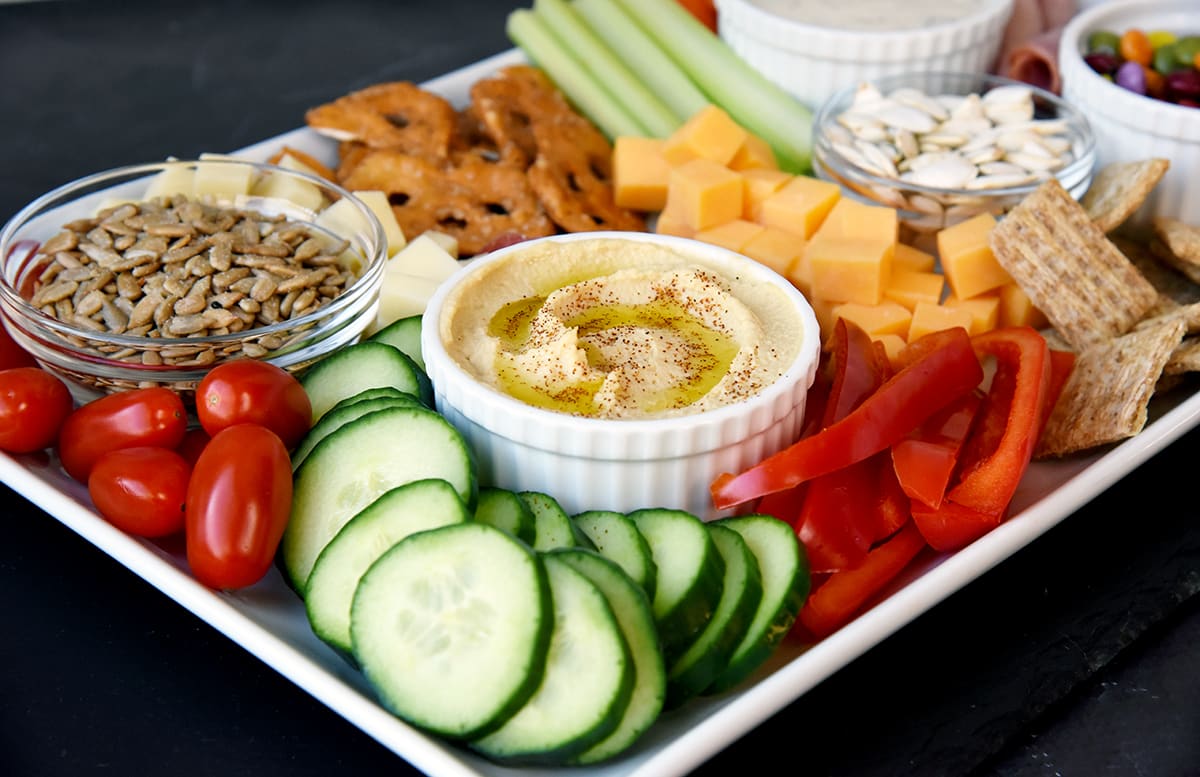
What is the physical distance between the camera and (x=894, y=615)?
2277 millimetres

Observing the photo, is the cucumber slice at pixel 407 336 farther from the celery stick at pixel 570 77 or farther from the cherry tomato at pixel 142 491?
the celery stick at pixel 570 77

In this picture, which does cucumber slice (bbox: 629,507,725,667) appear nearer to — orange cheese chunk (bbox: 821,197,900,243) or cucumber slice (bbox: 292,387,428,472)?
cucumber slice (bbox: 292,387,428,472)

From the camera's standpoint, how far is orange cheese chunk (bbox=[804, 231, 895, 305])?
3.09 meters

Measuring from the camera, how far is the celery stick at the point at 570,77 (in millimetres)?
4102

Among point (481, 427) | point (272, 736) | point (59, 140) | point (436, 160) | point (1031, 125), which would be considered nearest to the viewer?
point (272, 736)

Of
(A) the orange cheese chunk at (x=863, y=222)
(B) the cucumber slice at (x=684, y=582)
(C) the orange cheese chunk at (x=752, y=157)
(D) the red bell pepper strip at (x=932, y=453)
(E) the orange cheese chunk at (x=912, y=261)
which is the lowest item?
(E) the orange cheese chunk at (x=912, y=261)

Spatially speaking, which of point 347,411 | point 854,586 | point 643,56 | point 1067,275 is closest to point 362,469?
point 347,411

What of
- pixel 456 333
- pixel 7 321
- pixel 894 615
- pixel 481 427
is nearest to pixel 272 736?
pixel 481 427

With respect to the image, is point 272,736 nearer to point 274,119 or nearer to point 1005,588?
point 1005,588

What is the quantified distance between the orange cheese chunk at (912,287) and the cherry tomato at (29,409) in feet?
6.24

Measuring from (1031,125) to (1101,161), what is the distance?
1.00 feet

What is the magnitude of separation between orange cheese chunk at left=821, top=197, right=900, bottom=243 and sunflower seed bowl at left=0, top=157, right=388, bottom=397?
A: 1134mm

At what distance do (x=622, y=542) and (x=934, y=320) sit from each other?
3.93 feet

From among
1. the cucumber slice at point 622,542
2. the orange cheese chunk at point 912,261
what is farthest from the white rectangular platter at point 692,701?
the orange cheese chunk at point 912,261
